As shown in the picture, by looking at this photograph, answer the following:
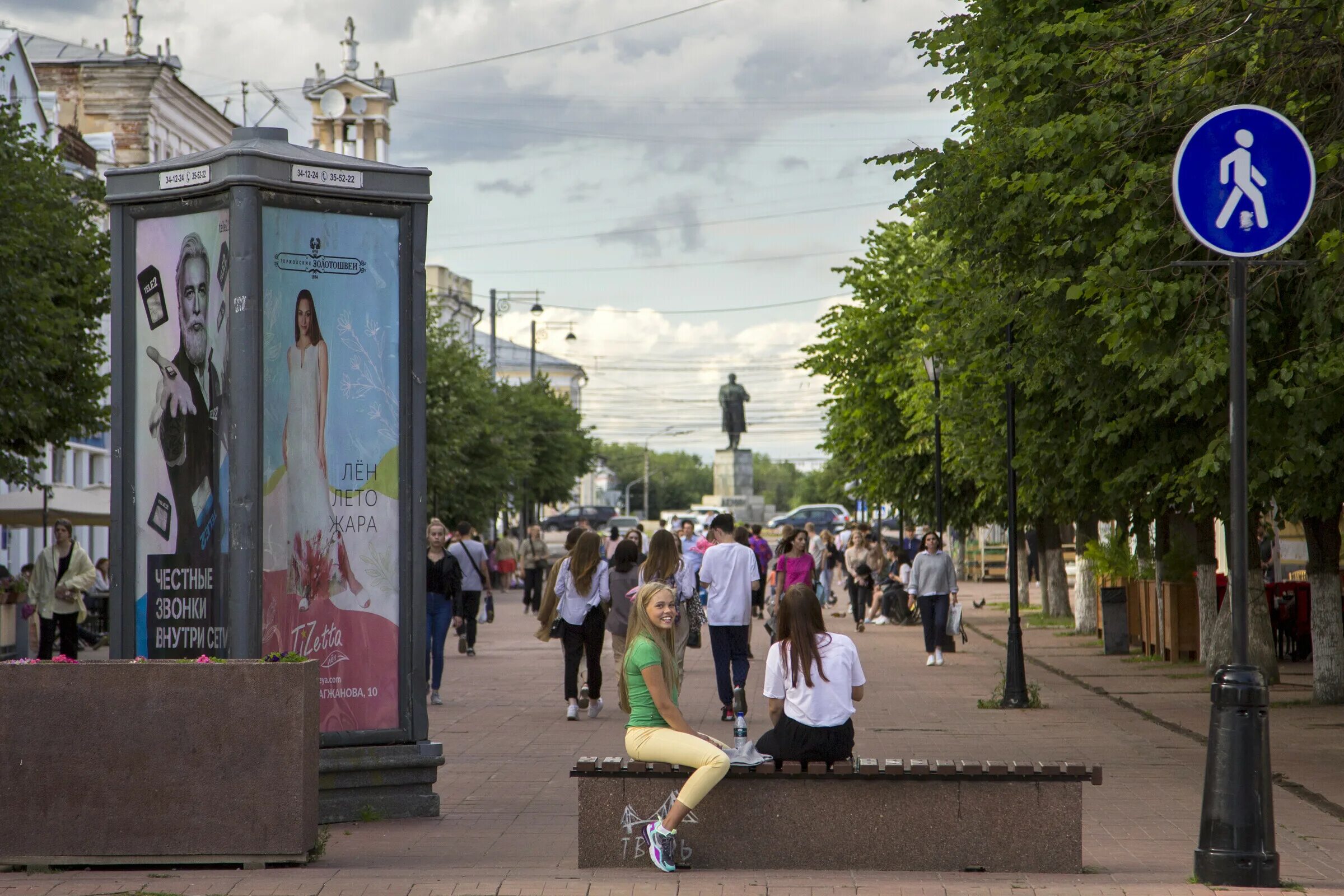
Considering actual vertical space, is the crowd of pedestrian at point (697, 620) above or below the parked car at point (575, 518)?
below

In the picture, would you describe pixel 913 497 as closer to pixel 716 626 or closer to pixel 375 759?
pixel 716 626

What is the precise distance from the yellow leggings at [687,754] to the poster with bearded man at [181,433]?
7.81ft

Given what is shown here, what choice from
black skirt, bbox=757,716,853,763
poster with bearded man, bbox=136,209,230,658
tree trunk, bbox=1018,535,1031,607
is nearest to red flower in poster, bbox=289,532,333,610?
poster with bearded man, bbox=136,209,230,658

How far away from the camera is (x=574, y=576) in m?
15.7

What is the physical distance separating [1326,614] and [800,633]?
10.5m

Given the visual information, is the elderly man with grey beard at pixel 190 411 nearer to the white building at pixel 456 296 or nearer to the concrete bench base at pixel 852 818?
the concrete bench base at pixel 852 818

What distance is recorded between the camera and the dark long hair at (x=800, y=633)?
8.25 metres

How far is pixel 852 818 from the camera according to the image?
7754mm

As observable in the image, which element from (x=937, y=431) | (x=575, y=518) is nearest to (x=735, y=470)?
(x=575, y=518)

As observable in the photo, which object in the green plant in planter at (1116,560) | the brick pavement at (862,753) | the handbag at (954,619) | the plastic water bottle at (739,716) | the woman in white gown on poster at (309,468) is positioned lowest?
the brick pavement at (862,753)

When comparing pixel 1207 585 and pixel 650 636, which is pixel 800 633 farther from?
pixel 1207 585

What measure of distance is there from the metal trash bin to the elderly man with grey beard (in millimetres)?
18163

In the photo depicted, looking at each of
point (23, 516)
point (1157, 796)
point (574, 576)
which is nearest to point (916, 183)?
point (574, 576)

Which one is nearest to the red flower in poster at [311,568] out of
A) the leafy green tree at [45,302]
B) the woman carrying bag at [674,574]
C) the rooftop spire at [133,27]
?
the woman carrying bag at [674,574]
